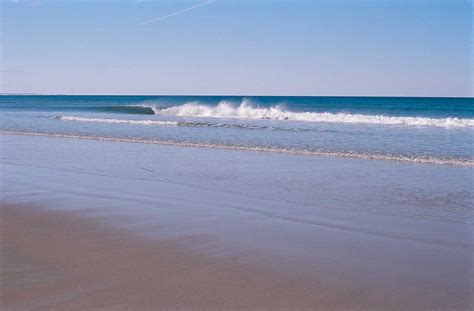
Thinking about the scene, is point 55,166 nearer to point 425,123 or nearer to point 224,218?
point 224,218

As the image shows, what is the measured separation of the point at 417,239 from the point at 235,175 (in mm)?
5530

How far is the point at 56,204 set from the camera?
7.95 meters

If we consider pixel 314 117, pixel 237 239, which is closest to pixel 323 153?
pixel 237 239

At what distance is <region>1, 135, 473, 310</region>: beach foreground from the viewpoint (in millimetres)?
4290

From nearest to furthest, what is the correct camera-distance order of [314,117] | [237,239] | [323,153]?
[237,239], [323,153], [314,117]

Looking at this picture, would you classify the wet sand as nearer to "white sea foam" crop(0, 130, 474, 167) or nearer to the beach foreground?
the beach foreground

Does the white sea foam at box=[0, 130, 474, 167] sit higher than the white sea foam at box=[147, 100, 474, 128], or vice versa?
the white sea foam at box=[147, 100, 474, 128]

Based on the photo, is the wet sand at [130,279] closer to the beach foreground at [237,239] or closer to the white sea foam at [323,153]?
the beach foreground at [237,239]

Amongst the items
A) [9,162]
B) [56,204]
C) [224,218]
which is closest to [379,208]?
[224,218]

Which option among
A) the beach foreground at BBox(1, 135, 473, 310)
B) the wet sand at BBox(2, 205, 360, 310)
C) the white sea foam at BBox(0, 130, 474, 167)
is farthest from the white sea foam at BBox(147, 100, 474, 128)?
the wet sand at BBox(2, 205, 360, 310)

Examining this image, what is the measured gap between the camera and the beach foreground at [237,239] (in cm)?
429

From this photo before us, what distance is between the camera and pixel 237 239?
6.06 m

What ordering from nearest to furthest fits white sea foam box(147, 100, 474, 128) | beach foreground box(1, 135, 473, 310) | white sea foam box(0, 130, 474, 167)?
beach foreground box(1, 135, 473, 310) < white sea foam box(0, 130, 474, 167) < white sea foam box(147, 100, 474, 128)

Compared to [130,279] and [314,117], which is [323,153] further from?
[314,117]
